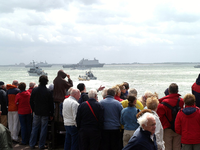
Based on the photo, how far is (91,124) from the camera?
448 centimetres

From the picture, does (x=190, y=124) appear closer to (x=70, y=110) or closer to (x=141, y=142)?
(x=141, y=142)

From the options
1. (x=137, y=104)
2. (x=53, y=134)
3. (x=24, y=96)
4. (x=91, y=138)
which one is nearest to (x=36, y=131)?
(x=53, y=134)

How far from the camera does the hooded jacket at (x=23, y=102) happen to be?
20.0ft

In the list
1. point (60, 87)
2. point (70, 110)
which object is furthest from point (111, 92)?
point (60, 87)

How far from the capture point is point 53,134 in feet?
18.8

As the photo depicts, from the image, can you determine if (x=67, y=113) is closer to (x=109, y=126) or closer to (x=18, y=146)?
(x=109, y=126)

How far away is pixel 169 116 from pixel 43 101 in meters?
2.73

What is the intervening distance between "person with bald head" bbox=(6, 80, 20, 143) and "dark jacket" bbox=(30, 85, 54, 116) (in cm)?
92

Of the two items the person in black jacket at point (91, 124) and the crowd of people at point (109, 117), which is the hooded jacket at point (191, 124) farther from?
the person in black jacket at point (91, 124)

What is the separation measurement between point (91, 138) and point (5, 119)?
122 inches

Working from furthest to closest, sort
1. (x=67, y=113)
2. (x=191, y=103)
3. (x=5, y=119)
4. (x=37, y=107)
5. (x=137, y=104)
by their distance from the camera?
(x=5, y=119) < (x=37, y=107) < (x=67, y=113) < (x=137, y=104) < (x=191, y=103)

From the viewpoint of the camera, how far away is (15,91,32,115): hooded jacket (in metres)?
6.09

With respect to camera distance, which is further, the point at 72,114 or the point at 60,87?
the point at 60,87

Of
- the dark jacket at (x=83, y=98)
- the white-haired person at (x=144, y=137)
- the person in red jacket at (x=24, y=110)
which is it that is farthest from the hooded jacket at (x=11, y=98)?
the white-haired person at (x=144, y=137)
